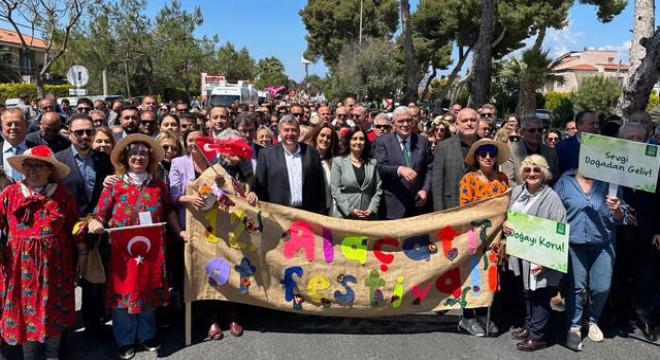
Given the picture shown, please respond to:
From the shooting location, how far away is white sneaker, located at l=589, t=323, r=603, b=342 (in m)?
4.29

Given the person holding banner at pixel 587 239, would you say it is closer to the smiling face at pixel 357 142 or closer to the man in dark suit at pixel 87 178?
the smiling face at pixel 357 142

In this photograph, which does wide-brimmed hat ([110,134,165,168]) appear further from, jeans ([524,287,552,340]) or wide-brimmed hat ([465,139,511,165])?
jeans ([524,287,552,340])

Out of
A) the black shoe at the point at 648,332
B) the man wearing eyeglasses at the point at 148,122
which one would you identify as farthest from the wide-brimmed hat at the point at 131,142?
the black shoe at the point at 648,332

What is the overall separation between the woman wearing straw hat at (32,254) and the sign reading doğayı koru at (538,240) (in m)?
3.56

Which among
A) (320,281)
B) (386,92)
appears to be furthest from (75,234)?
(386,92)

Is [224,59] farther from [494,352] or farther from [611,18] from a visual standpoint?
[494,352]

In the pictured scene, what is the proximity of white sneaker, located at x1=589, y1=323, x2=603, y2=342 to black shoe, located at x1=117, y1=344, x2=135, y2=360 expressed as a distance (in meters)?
3.92

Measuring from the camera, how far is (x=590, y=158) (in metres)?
3.92

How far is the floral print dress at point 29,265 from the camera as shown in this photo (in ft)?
11.3

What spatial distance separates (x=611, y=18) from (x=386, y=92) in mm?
14622

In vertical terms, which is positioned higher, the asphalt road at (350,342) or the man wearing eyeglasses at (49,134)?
the man wearing eyeglasses at (49,134)

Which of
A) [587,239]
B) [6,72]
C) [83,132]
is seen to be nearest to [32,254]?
[83,132]

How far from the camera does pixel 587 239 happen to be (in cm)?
402

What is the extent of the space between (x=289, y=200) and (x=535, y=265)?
7.20ft
